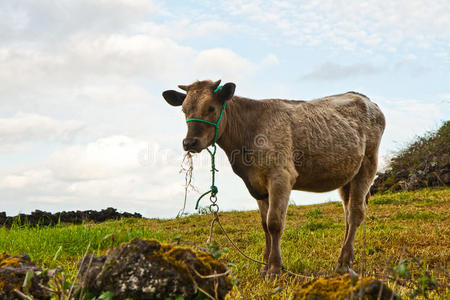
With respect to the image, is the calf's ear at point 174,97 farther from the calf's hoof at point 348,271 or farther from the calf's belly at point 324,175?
the calf's hoof at point 348,271

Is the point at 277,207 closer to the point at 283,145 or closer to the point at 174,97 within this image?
the point at 283,145

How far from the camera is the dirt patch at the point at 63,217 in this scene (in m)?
12.4

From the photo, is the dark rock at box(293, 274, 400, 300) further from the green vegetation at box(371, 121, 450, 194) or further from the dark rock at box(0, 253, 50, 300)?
the green vegetation at box(371, 121, 450, 194)

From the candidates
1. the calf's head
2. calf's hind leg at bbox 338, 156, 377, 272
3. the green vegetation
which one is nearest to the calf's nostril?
the calf's head

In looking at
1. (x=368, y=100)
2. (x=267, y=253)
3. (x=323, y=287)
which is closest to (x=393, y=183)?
(x=368, y=100)

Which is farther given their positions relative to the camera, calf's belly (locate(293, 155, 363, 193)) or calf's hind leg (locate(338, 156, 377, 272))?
calf's hind leg (locate(338, 156, 377, 272))

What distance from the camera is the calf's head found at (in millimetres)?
5844

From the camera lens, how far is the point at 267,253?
6.64 m

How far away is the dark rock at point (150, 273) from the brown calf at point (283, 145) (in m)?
2.64

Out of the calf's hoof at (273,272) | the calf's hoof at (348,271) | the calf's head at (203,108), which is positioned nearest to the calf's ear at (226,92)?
the calf's head at (203,108)

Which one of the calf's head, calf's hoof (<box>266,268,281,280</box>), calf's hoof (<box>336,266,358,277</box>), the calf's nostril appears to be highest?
the calf's head

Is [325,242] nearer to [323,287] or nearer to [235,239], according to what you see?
[235,239]

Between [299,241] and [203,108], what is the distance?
4.08 metres

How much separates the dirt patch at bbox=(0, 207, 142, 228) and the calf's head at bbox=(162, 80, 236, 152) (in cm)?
773
